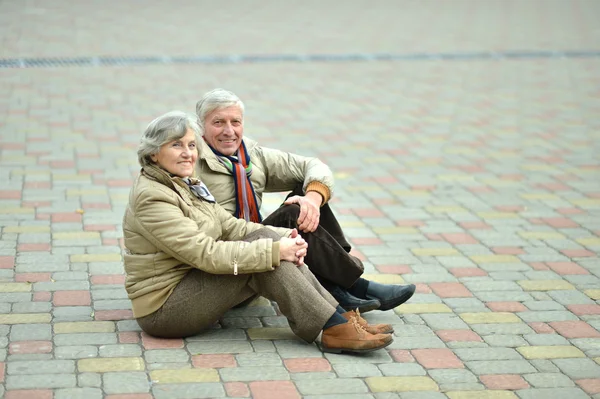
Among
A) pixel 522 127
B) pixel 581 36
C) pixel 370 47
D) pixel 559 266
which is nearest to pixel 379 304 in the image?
pixel 559 266

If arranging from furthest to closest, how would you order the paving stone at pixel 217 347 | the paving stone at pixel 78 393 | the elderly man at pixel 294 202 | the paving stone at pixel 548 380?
the elderly man at pixel 294 202
the paving stone at pixel 217 347
the paving stone at pixel 548 380
the paving stone at pixel 78 393

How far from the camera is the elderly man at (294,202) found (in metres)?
4.71

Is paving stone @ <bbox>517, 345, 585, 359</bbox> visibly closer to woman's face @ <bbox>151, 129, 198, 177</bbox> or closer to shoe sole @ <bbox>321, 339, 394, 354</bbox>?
shoe sole @ <bbox>321, 339, 394, 354</bbox>

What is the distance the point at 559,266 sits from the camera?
5.86 meters

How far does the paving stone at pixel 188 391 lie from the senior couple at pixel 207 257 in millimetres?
455

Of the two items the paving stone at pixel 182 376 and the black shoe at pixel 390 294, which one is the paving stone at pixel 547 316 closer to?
the black shoe at pixel 390 294

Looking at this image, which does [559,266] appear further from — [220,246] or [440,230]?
[220,246]

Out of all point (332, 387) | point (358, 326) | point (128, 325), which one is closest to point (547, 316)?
point (358, 326)

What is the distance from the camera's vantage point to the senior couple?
14.0 ft

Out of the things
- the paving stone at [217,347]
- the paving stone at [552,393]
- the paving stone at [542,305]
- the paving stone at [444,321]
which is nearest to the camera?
the paving stone at [552,393]

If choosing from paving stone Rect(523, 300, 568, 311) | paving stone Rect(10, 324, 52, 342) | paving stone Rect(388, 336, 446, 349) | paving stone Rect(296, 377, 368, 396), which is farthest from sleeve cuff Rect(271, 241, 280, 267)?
paving stone Rect(523, 300, 568, 311)

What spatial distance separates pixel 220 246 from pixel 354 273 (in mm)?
799

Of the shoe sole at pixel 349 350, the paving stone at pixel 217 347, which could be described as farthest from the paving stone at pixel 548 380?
the paving stone at pixel 217 347

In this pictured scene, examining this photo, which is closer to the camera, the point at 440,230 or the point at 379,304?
the point at 379,304
